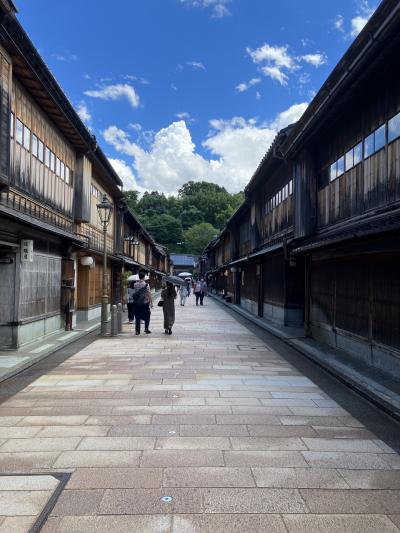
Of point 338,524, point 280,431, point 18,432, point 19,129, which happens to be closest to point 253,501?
point 338,524

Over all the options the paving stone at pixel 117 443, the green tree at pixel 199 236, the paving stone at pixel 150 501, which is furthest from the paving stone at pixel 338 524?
the green tree at pixel 199 236

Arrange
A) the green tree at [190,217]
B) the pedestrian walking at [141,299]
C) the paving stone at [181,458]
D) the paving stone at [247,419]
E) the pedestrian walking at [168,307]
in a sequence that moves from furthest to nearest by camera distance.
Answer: the green tree at [190,217]
the pedestrian walking at [168,307]
the pedestrian walking at [141,299]
the paving stone at [247,419]
the paving stone at [181,458]

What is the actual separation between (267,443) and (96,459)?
209 cm

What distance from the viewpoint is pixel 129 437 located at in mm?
5434

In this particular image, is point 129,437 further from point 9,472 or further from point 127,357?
point 127,357

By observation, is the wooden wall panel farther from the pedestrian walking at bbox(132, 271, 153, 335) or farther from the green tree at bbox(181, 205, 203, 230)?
the green tree at bbox(181, 205, 203, 230)

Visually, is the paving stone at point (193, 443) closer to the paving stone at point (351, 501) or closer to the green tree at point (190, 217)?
the paving stone at point (351, 501)

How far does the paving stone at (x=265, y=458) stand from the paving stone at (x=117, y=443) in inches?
39.6

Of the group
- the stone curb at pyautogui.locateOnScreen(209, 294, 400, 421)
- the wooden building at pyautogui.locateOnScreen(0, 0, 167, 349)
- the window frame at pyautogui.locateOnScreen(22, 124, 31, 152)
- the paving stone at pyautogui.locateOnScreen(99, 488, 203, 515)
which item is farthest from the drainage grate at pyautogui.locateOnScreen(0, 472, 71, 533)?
the window frame at pyautogui.locateOnScreen(22, 124, 31, 152)

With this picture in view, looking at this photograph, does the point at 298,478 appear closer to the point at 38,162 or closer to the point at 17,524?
the point at 17,524

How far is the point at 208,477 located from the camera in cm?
433

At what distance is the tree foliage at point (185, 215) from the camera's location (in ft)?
310

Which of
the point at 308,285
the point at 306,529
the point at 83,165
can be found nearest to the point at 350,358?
the point at 308,285

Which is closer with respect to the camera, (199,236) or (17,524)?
(17,524)
